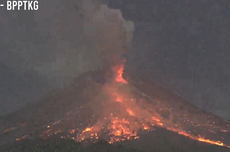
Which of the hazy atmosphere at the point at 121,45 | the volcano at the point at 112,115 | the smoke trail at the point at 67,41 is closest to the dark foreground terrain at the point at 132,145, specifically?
the volcano at the point at 112,115

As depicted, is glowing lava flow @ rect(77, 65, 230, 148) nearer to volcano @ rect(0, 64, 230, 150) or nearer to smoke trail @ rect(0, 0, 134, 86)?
volcano @ rect(0, 64, 230, 150)

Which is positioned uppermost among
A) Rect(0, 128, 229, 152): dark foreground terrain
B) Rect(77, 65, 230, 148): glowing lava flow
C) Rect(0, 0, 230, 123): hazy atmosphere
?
Rect(0, 0, 230, 123): hazy atmosphere

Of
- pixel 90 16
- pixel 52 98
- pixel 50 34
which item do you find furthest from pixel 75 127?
pixel 90 16

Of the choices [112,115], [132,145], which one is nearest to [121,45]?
[112,115]

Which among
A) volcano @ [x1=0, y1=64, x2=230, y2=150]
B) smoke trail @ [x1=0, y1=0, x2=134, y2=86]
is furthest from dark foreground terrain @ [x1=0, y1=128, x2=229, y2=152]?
smoke trail @ [x1=0, y1=0, x2=134, y2=86]

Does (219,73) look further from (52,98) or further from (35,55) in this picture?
(35,55)

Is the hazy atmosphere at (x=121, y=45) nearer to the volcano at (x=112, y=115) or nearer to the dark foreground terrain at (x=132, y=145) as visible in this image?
the volcano at (x=112, y=115)
